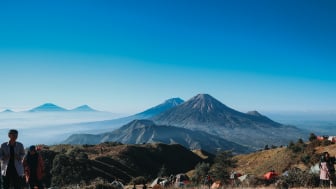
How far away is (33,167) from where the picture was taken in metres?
10.8

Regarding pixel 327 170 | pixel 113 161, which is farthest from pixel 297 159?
pixel 113 161

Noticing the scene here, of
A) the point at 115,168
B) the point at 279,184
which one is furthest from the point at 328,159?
the point at 115,168

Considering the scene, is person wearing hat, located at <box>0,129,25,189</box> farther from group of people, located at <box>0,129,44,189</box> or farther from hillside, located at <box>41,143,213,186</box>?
hillside, located at <box>41,143,213,186</box>

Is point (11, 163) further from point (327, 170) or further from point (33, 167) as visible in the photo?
point (327, 170)

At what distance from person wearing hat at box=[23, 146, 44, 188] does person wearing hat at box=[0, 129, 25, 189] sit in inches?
10.6

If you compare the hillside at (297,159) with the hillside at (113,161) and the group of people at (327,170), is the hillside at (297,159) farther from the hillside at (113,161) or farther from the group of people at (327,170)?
the group of people at (327,170)

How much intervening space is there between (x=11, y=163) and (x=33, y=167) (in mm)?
658

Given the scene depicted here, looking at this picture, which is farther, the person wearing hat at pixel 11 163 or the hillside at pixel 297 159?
the hillside at pixel 297 159

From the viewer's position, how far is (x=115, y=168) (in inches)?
2606

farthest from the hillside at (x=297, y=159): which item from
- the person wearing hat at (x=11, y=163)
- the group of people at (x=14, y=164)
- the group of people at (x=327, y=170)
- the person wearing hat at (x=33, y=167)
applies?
the person wearing hat at (x=11, y=163)

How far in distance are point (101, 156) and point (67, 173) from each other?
26209 mm

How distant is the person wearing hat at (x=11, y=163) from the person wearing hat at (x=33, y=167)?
0.27 metres

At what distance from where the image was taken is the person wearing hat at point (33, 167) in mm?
10805

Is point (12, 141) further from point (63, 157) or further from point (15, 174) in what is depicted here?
point (63, 157)
